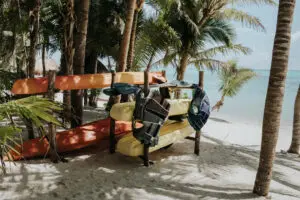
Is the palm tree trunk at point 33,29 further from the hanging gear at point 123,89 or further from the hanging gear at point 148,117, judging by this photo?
the hanging gear at point 148,117

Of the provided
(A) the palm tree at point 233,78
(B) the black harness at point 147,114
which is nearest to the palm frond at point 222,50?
(A) the palm tree at point 233,78

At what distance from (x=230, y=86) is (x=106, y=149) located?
36.2 ft

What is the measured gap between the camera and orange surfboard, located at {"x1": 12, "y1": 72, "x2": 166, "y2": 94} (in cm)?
511

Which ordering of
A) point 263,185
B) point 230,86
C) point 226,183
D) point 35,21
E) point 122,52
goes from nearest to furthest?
1. point 263,185
2. point 226,183
3. point 35,21
4. point 122,52
5. point 230,86

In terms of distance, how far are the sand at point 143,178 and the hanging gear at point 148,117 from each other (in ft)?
1.94

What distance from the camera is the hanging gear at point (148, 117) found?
17.2 feet

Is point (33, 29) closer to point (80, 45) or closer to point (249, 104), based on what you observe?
point (80, 45)

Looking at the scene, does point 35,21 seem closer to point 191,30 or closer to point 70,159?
point 70,159

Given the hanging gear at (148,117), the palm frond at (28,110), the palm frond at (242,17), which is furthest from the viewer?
the palm frond at (242,17)

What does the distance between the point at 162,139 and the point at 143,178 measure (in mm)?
1151

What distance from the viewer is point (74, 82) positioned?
568cm

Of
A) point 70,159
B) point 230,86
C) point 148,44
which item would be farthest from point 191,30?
point 70,159

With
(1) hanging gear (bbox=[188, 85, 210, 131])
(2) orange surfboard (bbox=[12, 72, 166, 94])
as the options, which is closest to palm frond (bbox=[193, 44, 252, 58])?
(2) orange surfboard (bbox=[12, 72, 166, 94])

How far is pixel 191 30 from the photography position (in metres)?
12.0
